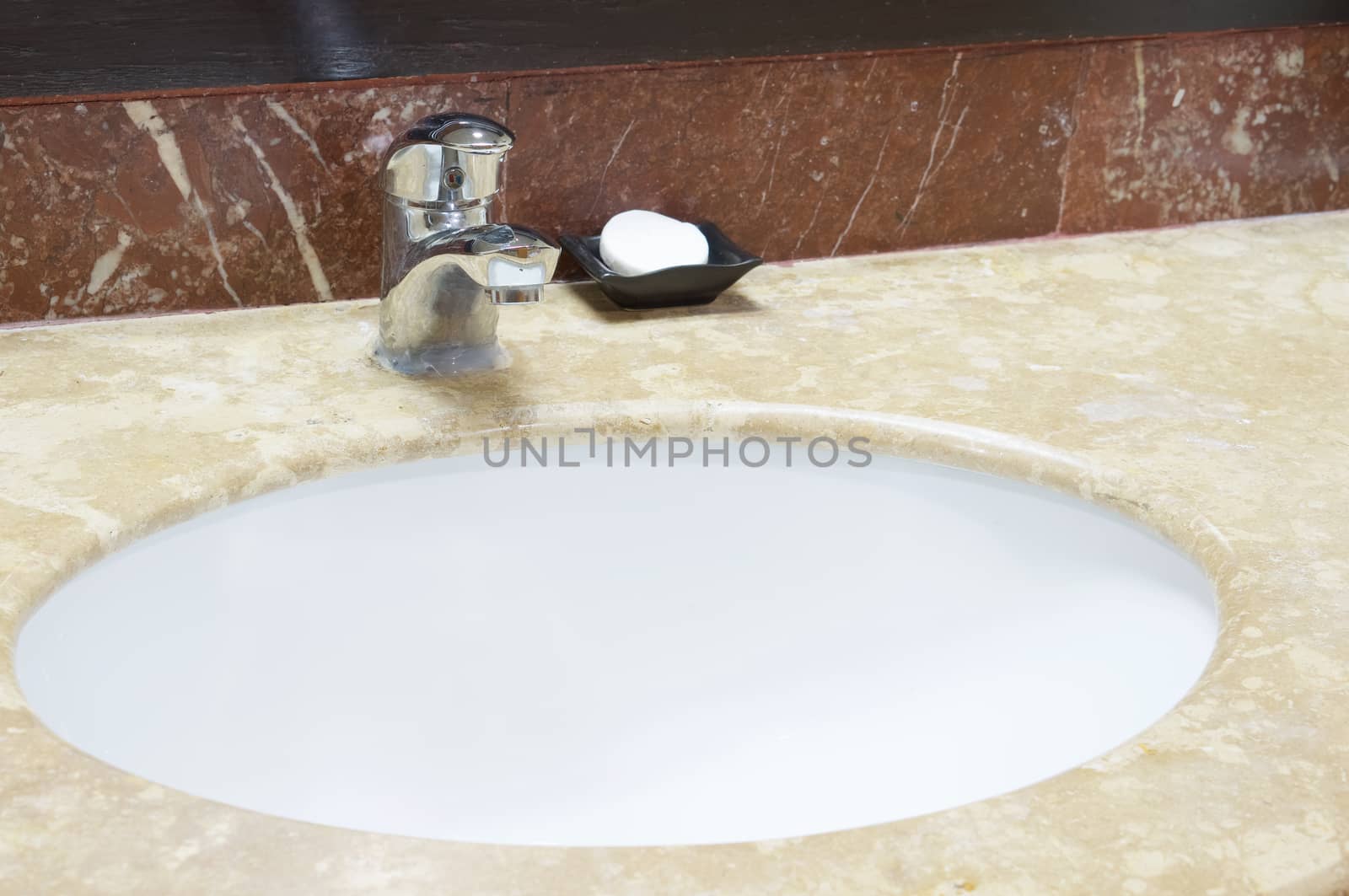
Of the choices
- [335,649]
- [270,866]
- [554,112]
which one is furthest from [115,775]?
[554,112]

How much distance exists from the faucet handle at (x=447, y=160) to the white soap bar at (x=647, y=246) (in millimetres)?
148

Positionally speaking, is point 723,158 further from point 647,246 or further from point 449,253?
point 449,253

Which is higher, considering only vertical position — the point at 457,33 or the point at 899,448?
the point at 457,33

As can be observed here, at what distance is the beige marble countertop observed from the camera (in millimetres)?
516

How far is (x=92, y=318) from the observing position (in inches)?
39.9

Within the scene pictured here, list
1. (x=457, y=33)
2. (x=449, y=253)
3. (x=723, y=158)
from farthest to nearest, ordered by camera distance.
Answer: (x=723, y=158), (x=457, y=33), (x=449, y=253)

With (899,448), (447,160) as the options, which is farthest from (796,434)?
(447,160)

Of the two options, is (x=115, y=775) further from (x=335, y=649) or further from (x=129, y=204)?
(x=129, y=204)

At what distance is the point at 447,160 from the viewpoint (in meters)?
0.89

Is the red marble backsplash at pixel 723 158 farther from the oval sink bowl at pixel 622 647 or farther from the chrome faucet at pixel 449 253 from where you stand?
the oval sink bowl at pixel 622 647

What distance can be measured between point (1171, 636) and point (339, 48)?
674 mm

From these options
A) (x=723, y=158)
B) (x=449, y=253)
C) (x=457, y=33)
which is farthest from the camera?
(x=723, y=158)

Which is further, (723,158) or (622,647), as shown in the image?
(723,158)

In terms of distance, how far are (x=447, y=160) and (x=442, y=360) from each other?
0.14 meters
